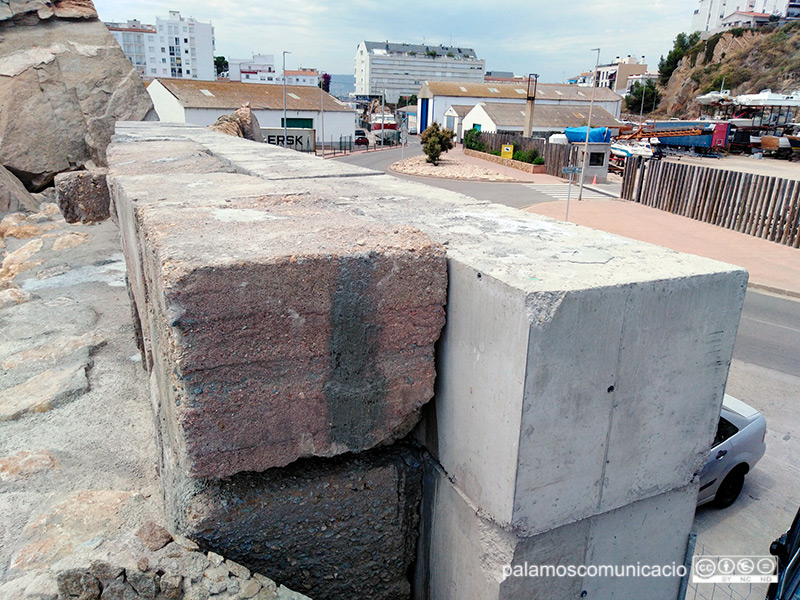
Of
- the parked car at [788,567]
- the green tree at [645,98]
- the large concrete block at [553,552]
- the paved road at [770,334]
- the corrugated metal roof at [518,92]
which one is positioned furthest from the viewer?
the green tree at [645,98]

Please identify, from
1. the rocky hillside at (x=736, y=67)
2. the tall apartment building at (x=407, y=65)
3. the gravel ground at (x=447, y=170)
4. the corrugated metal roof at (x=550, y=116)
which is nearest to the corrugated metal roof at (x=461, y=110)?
the corrugated metal roof at (x=550, y=116)

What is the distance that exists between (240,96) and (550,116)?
2282 cm

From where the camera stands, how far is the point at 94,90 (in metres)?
16.8

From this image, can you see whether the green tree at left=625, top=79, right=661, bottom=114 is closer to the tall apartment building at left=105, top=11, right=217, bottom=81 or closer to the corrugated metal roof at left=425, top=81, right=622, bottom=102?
the corrugated metal roof at left=425, top=81, right=622, bottom=102

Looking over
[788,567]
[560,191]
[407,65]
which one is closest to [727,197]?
[560,191]

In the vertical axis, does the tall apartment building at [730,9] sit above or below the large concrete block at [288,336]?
above

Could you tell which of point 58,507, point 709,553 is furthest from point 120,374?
point 709,553

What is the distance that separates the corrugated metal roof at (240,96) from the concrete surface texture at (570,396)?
39573 mm

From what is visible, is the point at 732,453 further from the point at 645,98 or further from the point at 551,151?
the point at 645,98

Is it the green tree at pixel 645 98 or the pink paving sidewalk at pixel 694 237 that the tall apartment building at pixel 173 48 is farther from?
the pink paving sidewalk at pixel 694 237

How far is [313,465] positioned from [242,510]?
0.32m

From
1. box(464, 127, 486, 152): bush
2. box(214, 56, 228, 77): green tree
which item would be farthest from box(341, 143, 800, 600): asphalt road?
box(214, 56, 228, 77): green tree

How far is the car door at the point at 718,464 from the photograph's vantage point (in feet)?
17.6

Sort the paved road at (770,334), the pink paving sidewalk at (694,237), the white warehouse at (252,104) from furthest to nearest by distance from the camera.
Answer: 1. the white warehouse at (252,104)
2. the pink paving sidewalk at (694,237)
3. the paved road at (770,334)
